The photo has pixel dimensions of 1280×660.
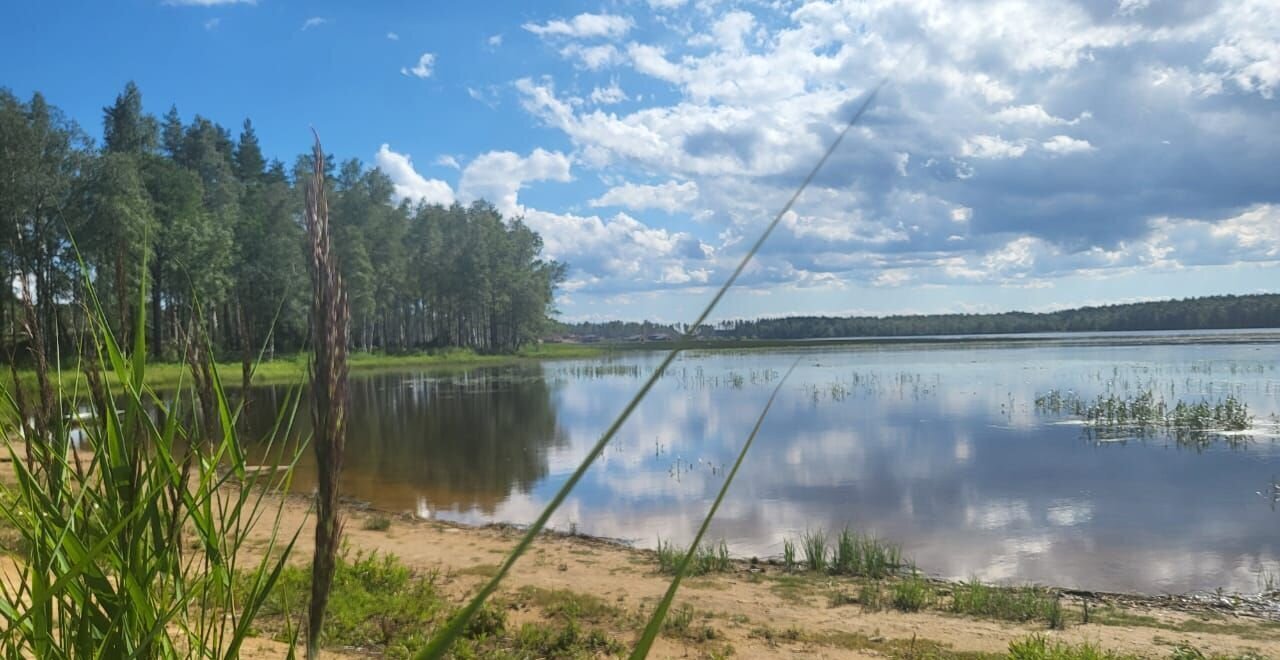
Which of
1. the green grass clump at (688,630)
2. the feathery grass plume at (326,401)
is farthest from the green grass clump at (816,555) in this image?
the feathery grass plume at (326,401)

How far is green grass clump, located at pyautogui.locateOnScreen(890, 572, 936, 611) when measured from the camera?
806 cm

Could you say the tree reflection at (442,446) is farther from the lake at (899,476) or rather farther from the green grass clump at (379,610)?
the green grass clump at (379,610)

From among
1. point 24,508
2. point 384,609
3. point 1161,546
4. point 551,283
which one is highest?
point 551,283

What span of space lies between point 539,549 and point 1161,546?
8865 millimetres

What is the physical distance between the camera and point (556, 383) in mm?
45125

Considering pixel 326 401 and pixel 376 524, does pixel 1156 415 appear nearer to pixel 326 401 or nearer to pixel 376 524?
pixel 376 524

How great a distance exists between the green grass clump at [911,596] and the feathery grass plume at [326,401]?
8.13 metres

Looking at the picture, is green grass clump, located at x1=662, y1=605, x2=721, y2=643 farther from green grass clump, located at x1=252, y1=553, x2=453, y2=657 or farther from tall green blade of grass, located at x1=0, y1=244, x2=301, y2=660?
tall green blade of grass, located at x1=0, y1=244, x2=301, y2=660

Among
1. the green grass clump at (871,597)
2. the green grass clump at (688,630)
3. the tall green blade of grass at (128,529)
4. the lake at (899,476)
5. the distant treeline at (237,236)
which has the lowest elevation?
the lake at (899,476)

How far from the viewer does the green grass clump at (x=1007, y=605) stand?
303 inches

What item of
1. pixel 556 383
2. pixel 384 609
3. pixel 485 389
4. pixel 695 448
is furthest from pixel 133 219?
pixel 384 609

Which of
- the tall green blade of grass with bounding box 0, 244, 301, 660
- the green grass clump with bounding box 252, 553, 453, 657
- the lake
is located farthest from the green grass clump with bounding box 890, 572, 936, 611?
the tall green blade of grass with bounding box 0, 244, 301, 660

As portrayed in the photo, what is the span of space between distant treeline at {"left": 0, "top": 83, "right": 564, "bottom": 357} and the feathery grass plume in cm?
24

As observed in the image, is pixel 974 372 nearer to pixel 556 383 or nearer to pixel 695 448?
pixel 556 383
